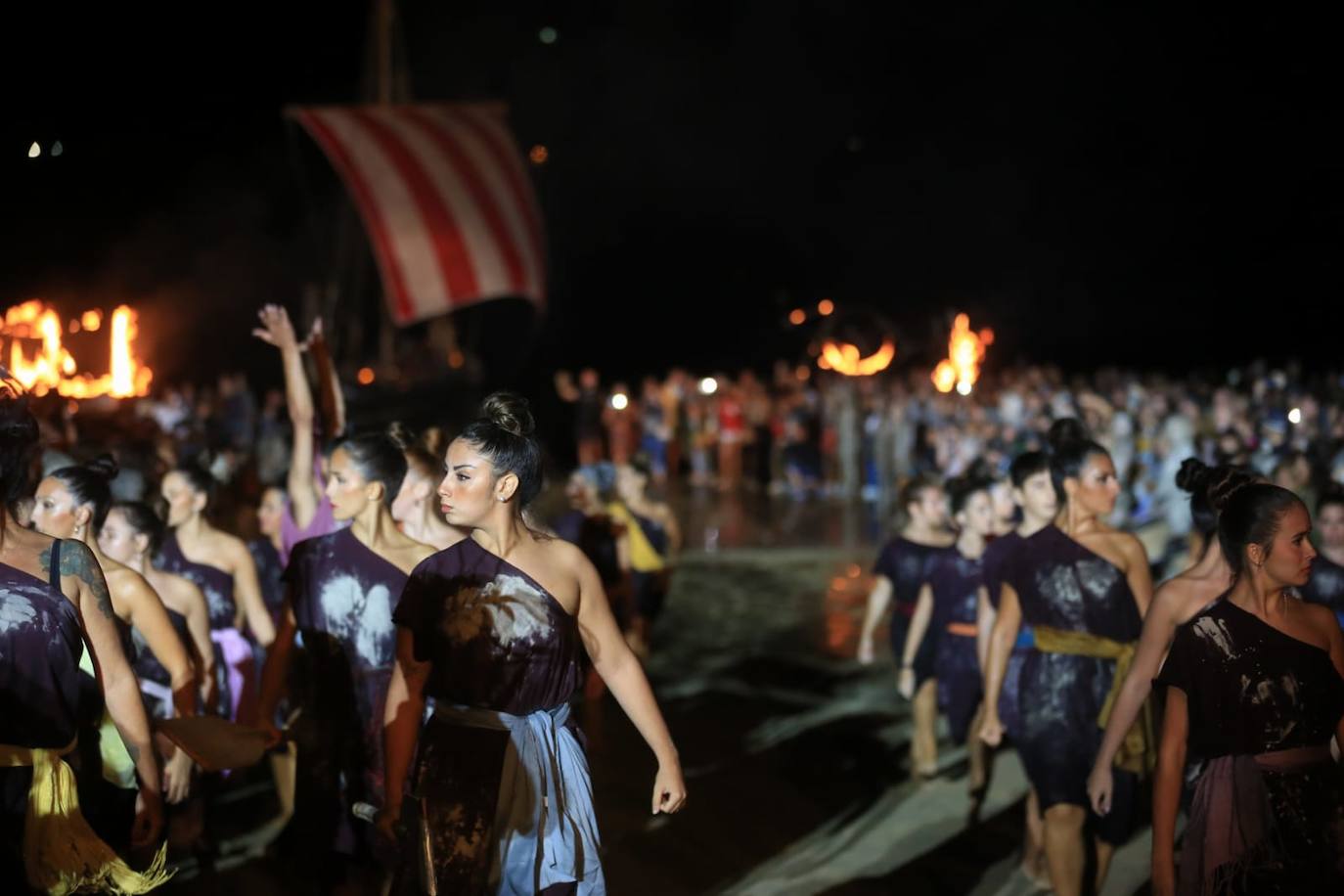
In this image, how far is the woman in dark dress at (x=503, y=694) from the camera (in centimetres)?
321

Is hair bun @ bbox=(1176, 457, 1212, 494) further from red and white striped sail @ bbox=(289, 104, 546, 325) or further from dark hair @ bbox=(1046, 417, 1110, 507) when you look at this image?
red and white striped sail @ bbox=(289, 104, 546, 325)

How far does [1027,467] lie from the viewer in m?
5.34

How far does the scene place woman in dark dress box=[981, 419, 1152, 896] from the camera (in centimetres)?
472

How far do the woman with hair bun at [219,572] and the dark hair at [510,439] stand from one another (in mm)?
2530

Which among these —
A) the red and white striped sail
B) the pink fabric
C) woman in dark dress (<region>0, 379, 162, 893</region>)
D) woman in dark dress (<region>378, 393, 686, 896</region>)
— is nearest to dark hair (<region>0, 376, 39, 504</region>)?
woman in dark dress (<region>0, 379, 162, 893</region>)

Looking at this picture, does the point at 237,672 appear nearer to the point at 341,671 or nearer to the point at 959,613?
the point at 341,671

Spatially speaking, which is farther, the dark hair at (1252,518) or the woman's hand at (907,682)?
the woman's hand at (907,682)

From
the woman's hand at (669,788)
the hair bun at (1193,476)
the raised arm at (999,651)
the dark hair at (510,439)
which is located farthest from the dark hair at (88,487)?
the hair bun at (1193,476)

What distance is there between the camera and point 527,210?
53.6 ft

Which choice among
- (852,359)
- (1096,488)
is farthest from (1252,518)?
(852,359)

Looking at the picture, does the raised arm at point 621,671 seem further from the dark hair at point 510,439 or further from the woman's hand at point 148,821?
the woman's hand at point 148,821

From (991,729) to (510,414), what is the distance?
2.66m

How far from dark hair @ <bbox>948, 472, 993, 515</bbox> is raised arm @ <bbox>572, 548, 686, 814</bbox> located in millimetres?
3481

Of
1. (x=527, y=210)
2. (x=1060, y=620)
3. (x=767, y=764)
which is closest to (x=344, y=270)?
(x=527, y=210)
